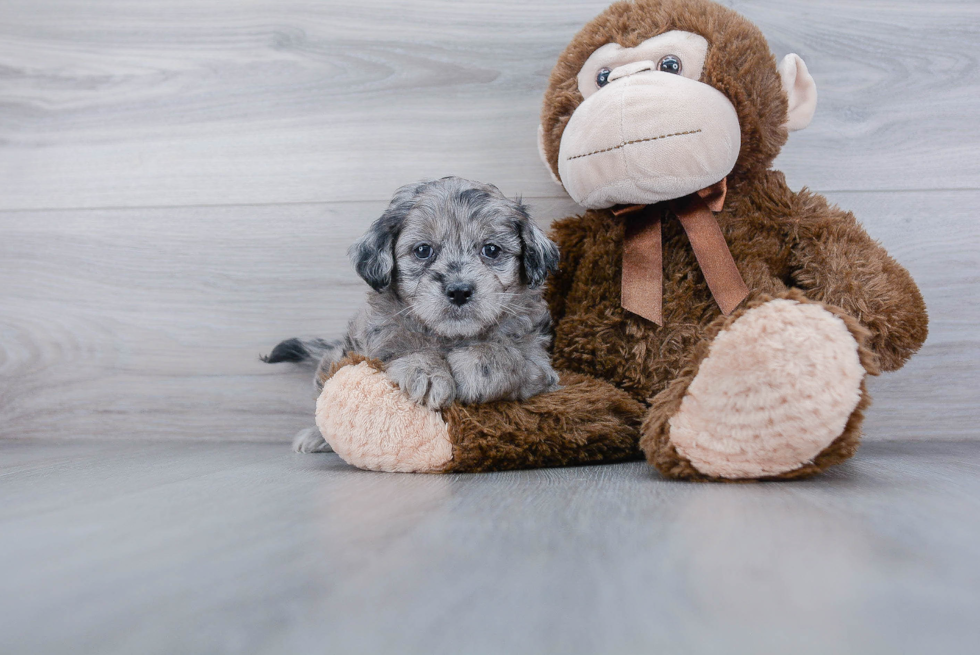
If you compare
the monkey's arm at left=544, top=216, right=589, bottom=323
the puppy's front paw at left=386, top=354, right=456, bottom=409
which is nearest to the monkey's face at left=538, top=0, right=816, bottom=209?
the monkey's arm at left=544, top=216, right=589, bottom=323

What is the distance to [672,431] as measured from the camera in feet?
2.82

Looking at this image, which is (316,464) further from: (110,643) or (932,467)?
(932,467)

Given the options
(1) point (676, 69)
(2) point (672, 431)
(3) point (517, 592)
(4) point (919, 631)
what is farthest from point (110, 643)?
(1) point (676, 69)

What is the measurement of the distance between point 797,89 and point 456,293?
2.27 ft

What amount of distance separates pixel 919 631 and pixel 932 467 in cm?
66

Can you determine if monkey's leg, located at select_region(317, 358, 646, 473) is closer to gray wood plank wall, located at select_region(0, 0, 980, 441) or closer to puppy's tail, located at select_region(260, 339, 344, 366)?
puppy's tail, located at select_region(260, 339, 344, 366)

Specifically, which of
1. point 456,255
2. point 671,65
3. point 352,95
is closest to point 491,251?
point 456,255

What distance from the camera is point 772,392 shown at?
0.79 meters

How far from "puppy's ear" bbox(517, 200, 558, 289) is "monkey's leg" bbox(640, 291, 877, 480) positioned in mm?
294

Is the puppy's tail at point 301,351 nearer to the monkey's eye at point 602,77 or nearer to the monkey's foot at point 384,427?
the monkey's foot at point 384,427

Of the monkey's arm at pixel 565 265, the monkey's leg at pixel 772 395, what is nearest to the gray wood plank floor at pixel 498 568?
the monkey's leg at pixel 772 395

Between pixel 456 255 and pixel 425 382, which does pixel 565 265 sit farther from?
pixel 425 382

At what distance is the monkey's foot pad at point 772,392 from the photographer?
79cm

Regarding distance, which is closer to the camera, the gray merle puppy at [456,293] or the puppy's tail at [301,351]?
the gray merle puppy at [456,293]
